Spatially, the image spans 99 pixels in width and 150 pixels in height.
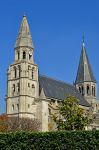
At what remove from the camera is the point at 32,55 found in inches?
5305

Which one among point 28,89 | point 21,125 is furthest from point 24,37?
point 21,125

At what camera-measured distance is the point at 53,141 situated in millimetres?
49281

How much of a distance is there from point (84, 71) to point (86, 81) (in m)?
3.66

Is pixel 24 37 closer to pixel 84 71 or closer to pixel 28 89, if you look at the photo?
pixel 28 89

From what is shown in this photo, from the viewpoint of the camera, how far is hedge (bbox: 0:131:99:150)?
160ft

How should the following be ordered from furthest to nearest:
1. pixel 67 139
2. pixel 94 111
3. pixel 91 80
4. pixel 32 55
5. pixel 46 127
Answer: pixel 91 80, pixel 94 111, pixel 32 55, pixel 46 127, pixel 67 139

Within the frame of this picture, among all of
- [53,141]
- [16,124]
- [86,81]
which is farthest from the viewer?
[86,81]

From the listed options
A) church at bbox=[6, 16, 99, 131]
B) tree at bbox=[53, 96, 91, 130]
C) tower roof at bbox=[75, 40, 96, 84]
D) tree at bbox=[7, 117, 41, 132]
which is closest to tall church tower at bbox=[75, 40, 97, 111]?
tower roof at bbox=[75, 40, 96, 84]

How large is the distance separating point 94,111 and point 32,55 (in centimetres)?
3391

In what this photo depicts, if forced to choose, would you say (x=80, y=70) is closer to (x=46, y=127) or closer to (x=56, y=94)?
(x=56, y=94)

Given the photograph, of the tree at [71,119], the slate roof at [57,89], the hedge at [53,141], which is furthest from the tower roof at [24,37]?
the hedge at [53,141]

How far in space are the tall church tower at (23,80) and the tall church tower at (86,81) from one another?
3662 centimetres

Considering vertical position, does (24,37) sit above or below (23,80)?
above

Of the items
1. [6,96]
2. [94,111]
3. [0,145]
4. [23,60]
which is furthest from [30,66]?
[0,145]
